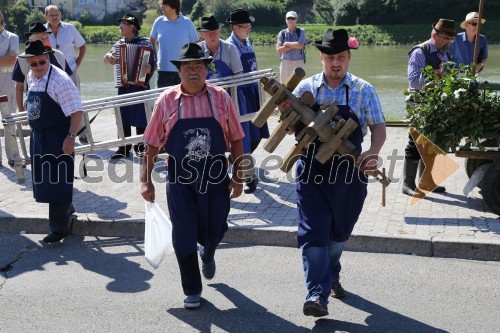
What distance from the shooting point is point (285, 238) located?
22.1 feet

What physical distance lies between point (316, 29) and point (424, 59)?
51454 millimetres

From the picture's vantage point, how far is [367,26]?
5897 cm

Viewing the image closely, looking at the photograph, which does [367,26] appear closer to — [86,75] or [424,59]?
[86,75]

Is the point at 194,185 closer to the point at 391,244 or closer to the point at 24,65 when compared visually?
the point at 391,244

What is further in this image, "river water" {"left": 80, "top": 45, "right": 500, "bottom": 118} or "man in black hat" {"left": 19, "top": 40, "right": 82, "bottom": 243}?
"river water" {"left": 80, "top": 45, "right": 500, "bottom": 118}

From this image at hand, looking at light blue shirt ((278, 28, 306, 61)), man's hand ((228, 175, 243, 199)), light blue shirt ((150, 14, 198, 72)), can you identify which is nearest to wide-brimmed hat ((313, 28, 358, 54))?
man's hand ((228, 175, 243, 199))

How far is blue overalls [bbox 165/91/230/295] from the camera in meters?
5.12

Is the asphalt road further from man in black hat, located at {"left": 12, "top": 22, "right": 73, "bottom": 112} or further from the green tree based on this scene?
the green tree

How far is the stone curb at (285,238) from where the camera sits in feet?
20.7

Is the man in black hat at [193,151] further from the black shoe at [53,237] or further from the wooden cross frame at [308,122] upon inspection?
the black shoe at [53,237]

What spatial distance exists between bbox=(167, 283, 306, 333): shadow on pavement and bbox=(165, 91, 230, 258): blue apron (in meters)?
0.42

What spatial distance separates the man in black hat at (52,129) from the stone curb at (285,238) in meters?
0.45

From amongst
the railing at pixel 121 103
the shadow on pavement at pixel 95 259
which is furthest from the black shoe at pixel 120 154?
the shadow on pavement at pixel 95 259

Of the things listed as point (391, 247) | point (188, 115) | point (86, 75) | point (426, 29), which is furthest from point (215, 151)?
point (426, 29)
